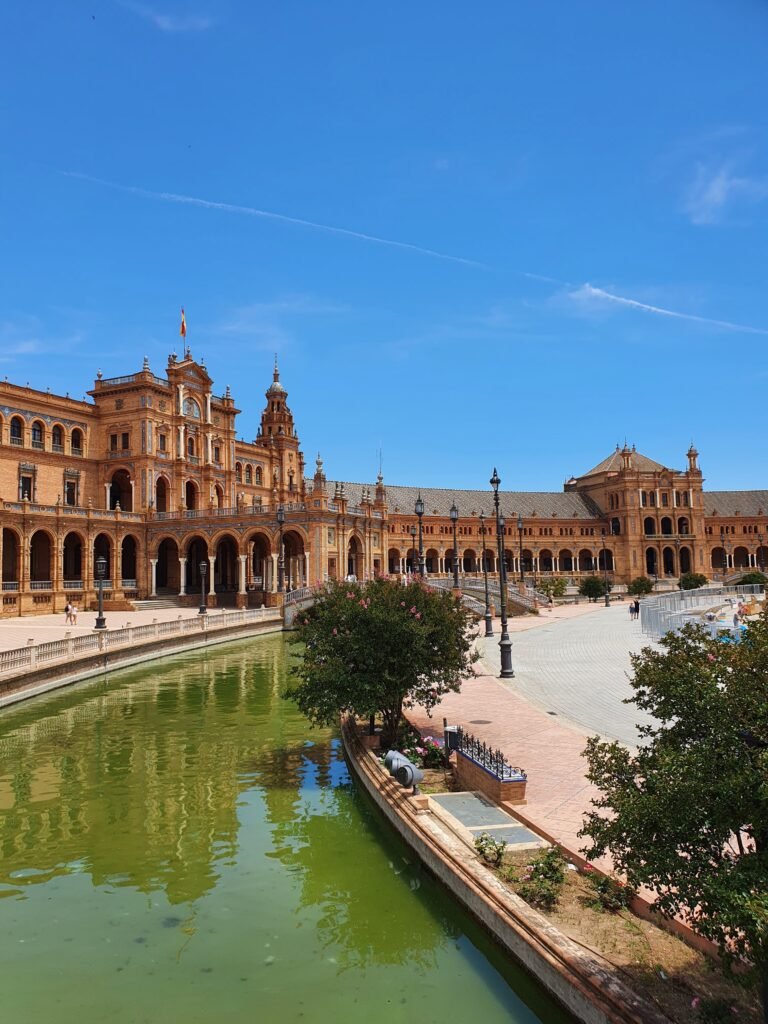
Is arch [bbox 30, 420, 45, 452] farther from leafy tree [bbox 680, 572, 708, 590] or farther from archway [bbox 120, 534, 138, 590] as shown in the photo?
leafy tree [bbox 680, 572, 708, 590]

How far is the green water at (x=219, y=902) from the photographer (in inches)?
308

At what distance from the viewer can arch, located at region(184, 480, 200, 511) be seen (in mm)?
68688

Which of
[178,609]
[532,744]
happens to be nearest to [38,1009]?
[532,744]

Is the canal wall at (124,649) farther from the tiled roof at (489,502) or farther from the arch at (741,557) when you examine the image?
the arch at (741,557)

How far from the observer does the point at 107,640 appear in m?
31.5

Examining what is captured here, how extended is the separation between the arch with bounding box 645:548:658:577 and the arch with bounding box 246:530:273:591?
57.8 m

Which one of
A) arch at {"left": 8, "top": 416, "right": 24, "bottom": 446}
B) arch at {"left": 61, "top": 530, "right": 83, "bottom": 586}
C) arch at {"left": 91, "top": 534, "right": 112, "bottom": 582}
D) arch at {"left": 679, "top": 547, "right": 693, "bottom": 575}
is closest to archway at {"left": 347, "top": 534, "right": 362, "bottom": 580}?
arch at {"left": 91, "top": 534, "right": 112, "bottom": 582}

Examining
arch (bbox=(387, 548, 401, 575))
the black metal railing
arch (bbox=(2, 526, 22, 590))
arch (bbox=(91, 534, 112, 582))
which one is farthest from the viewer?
arch (bbox=(387, 548, 401, 575))

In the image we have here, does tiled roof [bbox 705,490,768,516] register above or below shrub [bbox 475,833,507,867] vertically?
above

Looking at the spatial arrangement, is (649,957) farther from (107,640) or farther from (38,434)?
(38,434)

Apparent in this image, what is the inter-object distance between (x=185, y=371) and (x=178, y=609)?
2248 cm

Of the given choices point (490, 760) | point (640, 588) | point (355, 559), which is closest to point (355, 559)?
point (355, 559)

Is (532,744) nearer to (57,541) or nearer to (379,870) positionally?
(379,870)

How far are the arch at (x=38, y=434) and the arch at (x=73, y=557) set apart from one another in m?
7.30
